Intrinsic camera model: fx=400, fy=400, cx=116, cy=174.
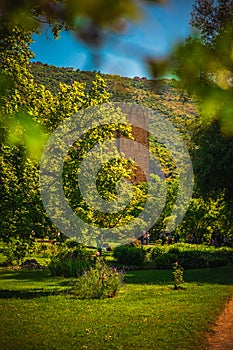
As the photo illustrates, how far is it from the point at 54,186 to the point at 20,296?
4.61m

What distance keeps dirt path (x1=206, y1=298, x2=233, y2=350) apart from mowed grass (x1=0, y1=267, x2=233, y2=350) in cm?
20

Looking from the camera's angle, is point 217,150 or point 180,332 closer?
point 180,332

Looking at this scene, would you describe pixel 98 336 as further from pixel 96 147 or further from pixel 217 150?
pixel 217 150

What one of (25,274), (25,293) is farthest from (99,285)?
(25,274)

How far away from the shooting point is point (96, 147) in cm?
1797

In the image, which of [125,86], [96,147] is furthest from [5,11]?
[96,147]

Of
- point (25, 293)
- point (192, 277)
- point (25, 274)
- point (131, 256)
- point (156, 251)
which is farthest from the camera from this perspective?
point (156, 251)

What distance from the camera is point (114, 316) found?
35.7ft

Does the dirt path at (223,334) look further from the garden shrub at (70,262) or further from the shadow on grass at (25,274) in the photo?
the shadow on grass at (25,274)

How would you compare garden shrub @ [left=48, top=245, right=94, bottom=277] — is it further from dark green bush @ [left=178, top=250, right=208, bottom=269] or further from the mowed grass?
dark green bush @ [left=178, top=250, right=208, bottom=269]

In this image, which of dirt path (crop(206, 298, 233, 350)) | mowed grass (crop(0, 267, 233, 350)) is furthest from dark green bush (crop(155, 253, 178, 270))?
dirt path (crop(206, 298, 233, 350))

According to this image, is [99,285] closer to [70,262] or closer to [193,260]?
[70,262]

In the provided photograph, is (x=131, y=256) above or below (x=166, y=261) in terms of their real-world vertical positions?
above

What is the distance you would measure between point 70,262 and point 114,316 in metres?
10.1
